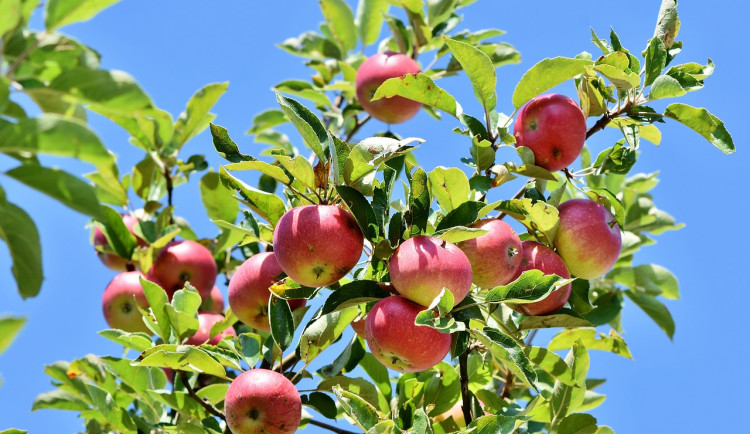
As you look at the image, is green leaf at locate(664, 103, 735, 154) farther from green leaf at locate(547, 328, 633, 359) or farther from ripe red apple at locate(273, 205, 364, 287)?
ripe red apple at locate(273, 205, 364, 287)

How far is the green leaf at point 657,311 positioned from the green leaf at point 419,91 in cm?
133

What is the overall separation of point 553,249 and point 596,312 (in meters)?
0.82

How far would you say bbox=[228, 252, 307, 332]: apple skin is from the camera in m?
2.47

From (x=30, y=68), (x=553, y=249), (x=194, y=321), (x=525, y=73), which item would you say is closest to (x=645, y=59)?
(x=525, y=73)

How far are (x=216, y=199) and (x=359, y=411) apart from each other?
141 centimetres

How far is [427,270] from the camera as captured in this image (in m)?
1.89

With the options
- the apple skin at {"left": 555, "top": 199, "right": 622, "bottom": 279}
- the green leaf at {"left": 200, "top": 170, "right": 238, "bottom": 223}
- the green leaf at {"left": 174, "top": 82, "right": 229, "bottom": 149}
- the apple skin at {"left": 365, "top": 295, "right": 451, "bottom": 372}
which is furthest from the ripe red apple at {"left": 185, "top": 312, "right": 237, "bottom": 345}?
the apple skin at {"left": 555, "top": 199, "right": 622, "bottom": 279}

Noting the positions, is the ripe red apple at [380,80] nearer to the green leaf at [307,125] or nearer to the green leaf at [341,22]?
the green leaf at [341,22]

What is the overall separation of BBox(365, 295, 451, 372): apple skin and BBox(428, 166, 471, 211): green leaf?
0.32m

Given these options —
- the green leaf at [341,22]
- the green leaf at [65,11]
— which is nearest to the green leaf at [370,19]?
the green leaf at [341,22]

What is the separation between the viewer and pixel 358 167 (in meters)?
2.06

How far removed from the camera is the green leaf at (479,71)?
2.26m

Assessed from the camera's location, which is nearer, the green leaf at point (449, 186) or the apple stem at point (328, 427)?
the green leaf at point (449, 186)

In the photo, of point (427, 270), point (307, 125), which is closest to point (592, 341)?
point (427, 270)
